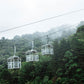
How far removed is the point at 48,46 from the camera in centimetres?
1157

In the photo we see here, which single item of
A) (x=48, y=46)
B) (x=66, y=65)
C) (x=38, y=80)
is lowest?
(x=38, y=80)

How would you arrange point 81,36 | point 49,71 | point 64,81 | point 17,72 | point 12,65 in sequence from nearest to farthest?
point 12,65
point 64,81
point 81,36
point 49,71
point 17,72

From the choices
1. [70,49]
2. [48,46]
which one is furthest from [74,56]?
[48,46]

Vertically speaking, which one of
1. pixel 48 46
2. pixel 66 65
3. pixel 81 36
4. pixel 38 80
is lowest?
pixel 38 80

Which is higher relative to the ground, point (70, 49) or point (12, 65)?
point (70, 49)

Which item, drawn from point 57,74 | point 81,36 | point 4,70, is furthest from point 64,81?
point 4,70

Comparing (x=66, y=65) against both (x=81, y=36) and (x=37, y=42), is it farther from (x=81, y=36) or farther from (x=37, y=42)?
(x=37, y=42)

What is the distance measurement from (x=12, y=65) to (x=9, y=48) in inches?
447

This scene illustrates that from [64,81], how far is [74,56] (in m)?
2.43

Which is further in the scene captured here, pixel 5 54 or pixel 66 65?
pixel 5 54

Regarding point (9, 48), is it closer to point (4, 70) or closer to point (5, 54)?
point (5, 54)

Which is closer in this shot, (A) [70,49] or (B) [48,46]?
(B) [48,46]

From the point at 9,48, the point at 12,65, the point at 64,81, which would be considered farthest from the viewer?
the point at 9,48

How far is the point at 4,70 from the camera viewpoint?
18438 mm
